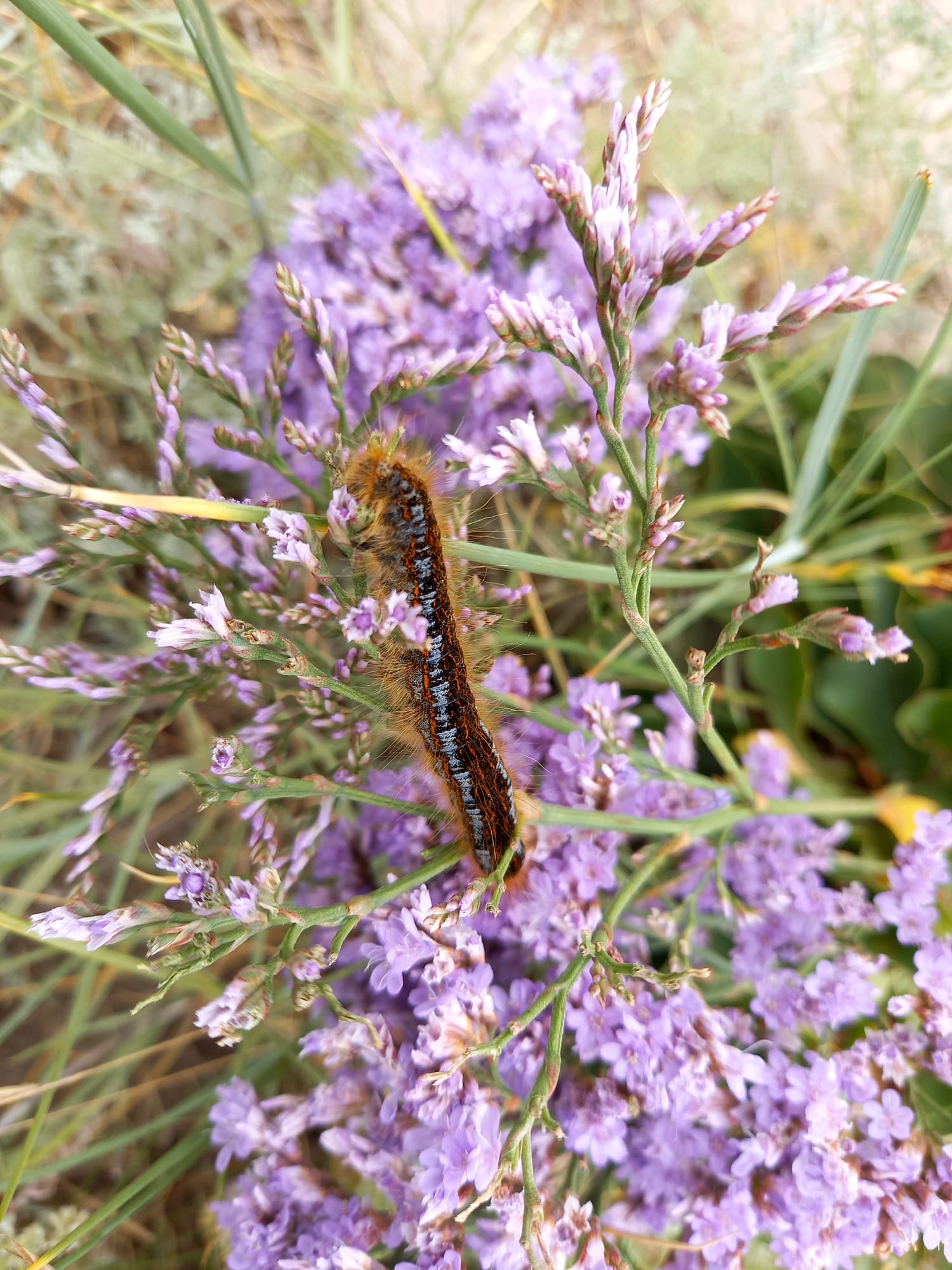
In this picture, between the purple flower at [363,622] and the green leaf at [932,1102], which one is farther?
the green leaf at [932,1102]

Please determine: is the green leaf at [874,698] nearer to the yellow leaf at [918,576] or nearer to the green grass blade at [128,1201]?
the yellow leaf at [918,576]

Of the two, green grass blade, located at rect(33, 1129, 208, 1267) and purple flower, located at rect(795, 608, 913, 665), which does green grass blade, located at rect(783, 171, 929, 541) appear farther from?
green grass blade, located at rect(33, 1129, 208, 1267)

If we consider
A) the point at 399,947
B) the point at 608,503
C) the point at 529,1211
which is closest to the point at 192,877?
the point at 399,947

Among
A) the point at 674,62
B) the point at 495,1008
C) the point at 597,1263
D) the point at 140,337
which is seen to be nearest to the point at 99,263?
the point at 140,337

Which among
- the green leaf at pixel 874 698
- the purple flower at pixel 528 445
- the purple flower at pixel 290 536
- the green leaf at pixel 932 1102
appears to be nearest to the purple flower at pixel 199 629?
the purple flower at pixel 290 536

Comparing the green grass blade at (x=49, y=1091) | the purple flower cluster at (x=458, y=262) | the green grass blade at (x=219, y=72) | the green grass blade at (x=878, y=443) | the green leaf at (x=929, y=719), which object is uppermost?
the green grass blade at (x=219, y=72)

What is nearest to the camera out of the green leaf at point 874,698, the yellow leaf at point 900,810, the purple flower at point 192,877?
the purple flower at point 192,877
